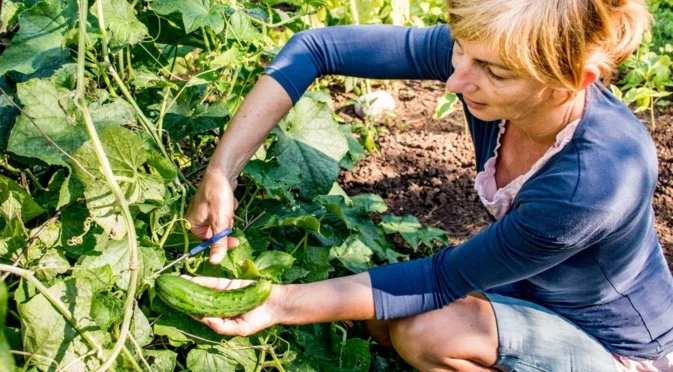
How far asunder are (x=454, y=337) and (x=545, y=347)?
238 millimetres

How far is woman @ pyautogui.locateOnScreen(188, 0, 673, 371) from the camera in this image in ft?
5.35

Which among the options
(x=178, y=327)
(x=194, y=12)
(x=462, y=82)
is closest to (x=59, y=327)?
(x=178, y=327)

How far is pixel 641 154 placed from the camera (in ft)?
5.77

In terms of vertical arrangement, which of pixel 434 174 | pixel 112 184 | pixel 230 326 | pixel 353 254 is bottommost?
pixel 434 174

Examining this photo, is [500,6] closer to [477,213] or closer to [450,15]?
[450,15]

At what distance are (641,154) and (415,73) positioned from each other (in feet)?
2.13

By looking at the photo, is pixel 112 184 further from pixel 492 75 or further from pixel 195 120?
pixel 492 75

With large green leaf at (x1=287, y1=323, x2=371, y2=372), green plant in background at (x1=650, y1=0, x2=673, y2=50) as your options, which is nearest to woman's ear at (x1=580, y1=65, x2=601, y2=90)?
large green leaf at (x1=287, y1=323, x2=371, y2=372)

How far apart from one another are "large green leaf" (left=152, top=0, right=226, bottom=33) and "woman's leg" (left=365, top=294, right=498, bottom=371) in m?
0.91

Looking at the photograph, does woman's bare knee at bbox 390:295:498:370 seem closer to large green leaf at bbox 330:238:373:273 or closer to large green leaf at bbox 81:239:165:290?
large green leaf at bbox 330:238:373:273

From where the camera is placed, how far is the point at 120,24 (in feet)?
5.83

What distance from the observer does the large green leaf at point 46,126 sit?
5.66 feet

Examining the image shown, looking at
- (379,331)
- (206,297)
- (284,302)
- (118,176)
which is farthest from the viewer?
(379,331)

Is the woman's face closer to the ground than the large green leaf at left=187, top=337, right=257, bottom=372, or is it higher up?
higher up
